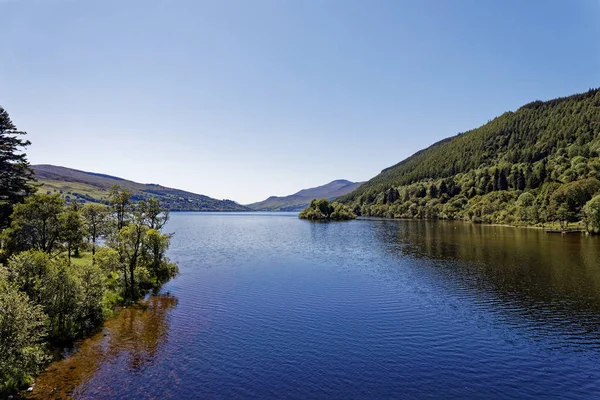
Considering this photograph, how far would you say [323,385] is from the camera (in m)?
25.8

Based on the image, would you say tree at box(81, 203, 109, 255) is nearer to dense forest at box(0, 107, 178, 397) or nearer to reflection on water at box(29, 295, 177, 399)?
dense forest at box(0, 107, 178, 397)

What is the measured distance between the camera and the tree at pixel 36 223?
44.3 meters

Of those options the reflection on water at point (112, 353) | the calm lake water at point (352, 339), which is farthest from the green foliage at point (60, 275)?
the calm lake water at point (352, 339)

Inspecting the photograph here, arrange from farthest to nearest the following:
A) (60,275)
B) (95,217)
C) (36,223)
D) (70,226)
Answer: (95,217) < (70,226) < (36,223) < (60,275)

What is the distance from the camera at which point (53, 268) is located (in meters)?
31.5

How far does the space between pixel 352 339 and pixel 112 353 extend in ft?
73.8

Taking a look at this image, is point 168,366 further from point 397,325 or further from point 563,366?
point 563,366

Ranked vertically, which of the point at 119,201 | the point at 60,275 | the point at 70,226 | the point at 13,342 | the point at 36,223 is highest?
the point at 119,201

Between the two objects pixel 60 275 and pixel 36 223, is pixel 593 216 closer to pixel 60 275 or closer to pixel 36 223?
pixel 60 275

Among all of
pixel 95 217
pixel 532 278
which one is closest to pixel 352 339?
pixel 532 278

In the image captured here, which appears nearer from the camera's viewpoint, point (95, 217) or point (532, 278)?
point (532, 278)

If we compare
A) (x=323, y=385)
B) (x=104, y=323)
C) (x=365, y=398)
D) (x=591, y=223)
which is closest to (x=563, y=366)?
(x=365, y=398)

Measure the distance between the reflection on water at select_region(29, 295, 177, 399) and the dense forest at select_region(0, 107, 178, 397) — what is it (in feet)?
5.10

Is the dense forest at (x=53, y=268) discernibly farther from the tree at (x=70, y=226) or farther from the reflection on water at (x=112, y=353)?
the reflection on water at (x=112, y=353)
